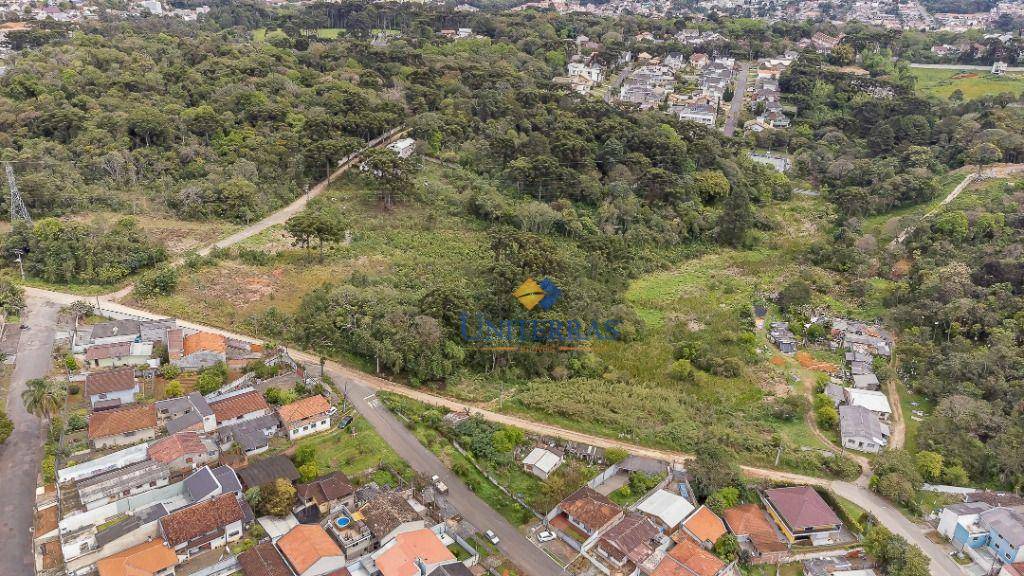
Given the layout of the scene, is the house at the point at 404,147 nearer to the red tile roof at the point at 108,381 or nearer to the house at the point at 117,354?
the house at the point at 117,354

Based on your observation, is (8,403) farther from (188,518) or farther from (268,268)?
(268,268)

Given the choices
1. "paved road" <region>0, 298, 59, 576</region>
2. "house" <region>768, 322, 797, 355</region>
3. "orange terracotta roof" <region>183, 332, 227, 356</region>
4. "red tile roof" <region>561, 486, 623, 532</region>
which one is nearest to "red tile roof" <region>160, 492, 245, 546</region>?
"paved road" <region>0, 298, 59, 576</region>

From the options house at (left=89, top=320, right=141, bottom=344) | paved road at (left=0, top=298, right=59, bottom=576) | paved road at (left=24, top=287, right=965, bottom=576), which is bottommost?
paved road at (left=24, top=287, right=965, bottom=576)

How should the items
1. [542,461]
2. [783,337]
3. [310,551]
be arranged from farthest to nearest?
1. [783,337]
2. [542,461]
3. [310,551]

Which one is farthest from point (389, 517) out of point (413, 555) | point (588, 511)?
point (588, 511)

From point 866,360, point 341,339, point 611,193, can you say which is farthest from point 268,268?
point 866,360

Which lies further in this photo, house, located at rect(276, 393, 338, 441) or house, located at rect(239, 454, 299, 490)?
house, located at rect(276, 393, 338, 441)

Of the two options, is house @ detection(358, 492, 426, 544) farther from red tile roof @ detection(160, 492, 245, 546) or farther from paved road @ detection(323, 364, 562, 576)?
red tile roof @ detection(160, 492, 245, 546)

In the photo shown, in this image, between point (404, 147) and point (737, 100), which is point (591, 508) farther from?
point (737, 100)
